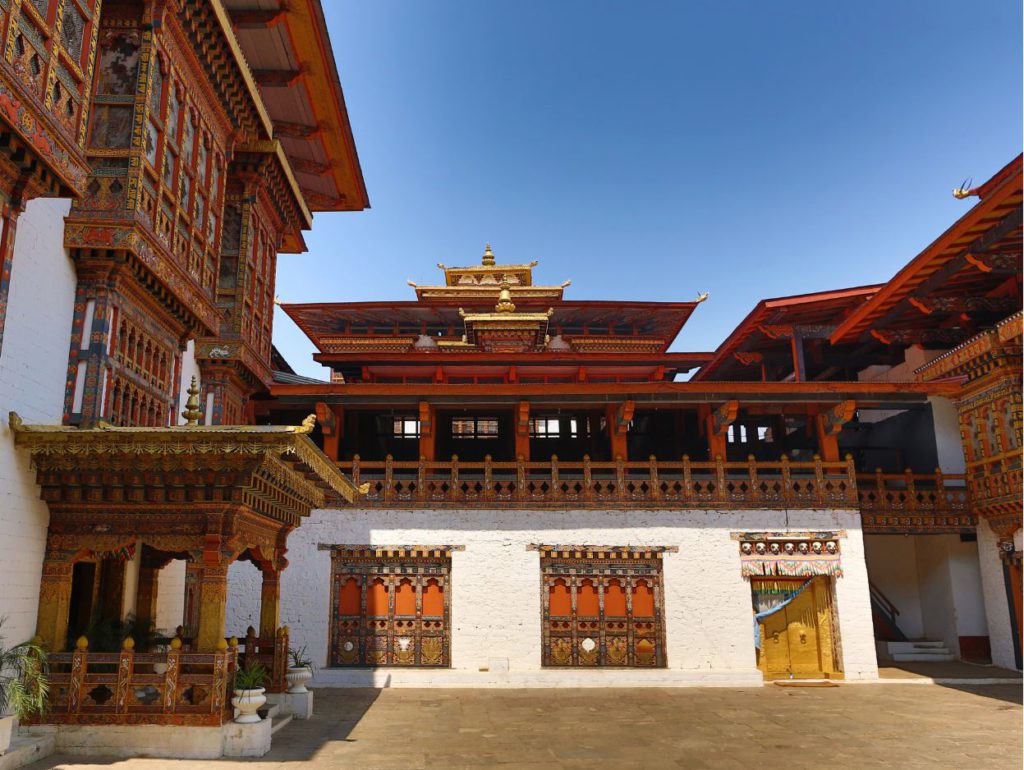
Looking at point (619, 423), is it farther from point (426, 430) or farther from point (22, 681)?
point (22, 681)

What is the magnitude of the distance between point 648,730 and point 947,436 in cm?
1216

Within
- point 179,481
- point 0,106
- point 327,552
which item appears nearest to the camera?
point 0,106

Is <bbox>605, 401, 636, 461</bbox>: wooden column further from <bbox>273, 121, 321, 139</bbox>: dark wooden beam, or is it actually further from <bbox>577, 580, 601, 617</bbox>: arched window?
<bbox>273, 121, 321, 139</bbox>: dark wooden beam

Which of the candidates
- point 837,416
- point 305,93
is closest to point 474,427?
point 837,416

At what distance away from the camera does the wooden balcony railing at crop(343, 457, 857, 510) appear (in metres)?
17.8

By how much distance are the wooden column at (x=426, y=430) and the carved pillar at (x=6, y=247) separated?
36.3ft

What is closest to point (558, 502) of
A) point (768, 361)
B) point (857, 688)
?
point (857, 688)

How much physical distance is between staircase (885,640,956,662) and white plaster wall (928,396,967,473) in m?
4.33

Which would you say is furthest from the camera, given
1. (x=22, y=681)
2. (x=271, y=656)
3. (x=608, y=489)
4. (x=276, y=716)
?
(x=608, y=489)

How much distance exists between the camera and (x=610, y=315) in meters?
28.0

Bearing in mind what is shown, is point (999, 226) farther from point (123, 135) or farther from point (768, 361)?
point (123, 135)

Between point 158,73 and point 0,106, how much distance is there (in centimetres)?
458

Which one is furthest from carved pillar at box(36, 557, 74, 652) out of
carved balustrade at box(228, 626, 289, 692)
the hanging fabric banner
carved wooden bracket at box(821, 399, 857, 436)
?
carved wooden bracket at box(821, 399, 857, 436)

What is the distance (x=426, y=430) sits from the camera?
18.9m
